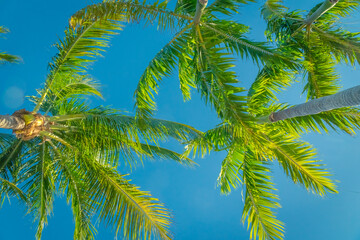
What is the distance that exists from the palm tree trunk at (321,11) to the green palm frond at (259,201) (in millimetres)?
3385

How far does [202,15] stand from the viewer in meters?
8.03

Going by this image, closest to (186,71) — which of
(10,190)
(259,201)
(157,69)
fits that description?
(157,69)

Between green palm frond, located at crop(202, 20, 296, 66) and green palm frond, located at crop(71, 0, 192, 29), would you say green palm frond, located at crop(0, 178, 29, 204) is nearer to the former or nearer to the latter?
green palm frond, located at crop(71, 0, 192, 29)

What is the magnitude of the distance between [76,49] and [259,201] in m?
5.75

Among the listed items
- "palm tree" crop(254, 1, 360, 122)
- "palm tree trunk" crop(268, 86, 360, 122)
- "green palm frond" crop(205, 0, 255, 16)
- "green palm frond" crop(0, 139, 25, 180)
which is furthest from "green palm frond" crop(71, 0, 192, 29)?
"green palm frond" crop(0, 139, 25, 180)

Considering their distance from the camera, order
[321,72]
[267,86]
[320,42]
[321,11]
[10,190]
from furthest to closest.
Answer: [10,190] < [267,86] < [320,42] < [321,72] < [321,11]

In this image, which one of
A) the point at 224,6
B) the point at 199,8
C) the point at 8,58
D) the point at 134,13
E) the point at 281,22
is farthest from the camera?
the point at 8,58

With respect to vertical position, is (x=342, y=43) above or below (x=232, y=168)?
above

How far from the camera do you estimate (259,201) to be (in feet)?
26.5

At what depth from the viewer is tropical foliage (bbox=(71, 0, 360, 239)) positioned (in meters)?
7.48

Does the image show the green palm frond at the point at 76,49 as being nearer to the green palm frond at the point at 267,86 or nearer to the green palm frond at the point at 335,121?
the green palm frond at the point at 267,86

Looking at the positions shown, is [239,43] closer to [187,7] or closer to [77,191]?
[187,7]

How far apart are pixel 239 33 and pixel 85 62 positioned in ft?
13.4

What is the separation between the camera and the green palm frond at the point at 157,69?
795 centimetres
